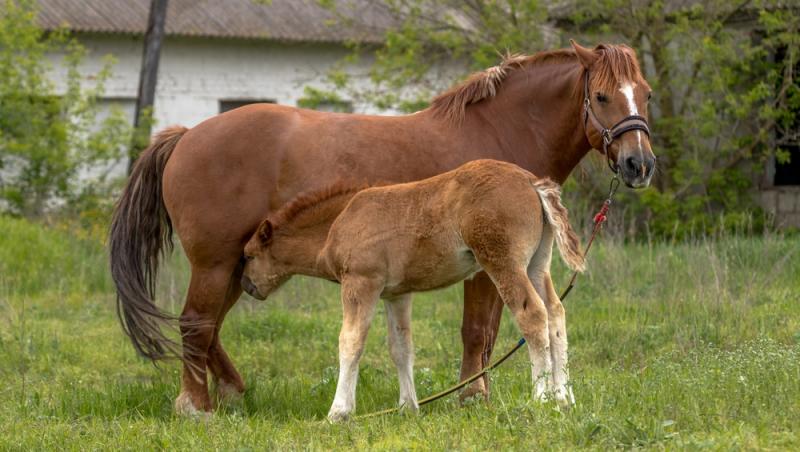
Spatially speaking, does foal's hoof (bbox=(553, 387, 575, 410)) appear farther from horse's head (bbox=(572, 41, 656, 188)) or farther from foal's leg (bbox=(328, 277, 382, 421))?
horse's head (bbox=(572, 41, 656, 188))

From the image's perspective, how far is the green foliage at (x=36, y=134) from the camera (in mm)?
17047

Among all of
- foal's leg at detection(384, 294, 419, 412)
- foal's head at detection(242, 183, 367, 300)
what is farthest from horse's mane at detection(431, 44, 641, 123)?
foal's leg at detection(384, 294, 419, 412)

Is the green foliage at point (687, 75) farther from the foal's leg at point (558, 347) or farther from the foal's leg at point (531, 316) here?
the foal's leg at point (531, 316)

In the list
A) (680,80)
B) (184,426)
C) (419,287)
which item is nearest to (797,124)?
(680,80)

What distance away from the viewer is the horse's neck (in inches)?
277

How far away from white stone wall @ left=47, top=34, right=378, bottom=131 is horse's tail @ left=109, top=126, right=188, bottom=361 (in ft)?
46.1

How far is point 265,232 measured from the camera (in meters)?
6.64

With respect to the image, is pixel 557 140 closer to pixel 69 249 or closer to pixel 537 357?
pixel 537 357

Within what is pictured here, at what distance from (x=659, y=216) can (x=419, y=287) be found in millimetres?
9285

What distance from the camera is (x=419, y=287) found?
6.22 meters

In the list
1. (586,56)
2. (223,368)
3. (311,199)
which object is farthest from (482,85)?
(223,368)

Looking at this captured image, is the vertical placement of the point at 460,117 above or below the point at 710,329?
above

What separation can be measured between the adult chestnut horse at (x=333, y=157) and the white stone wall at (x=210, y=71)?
14.5 metres

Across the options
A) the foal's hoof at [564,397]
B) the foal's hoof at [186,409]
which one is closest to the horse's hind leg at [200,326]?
the foal's hoof at [186,409]
